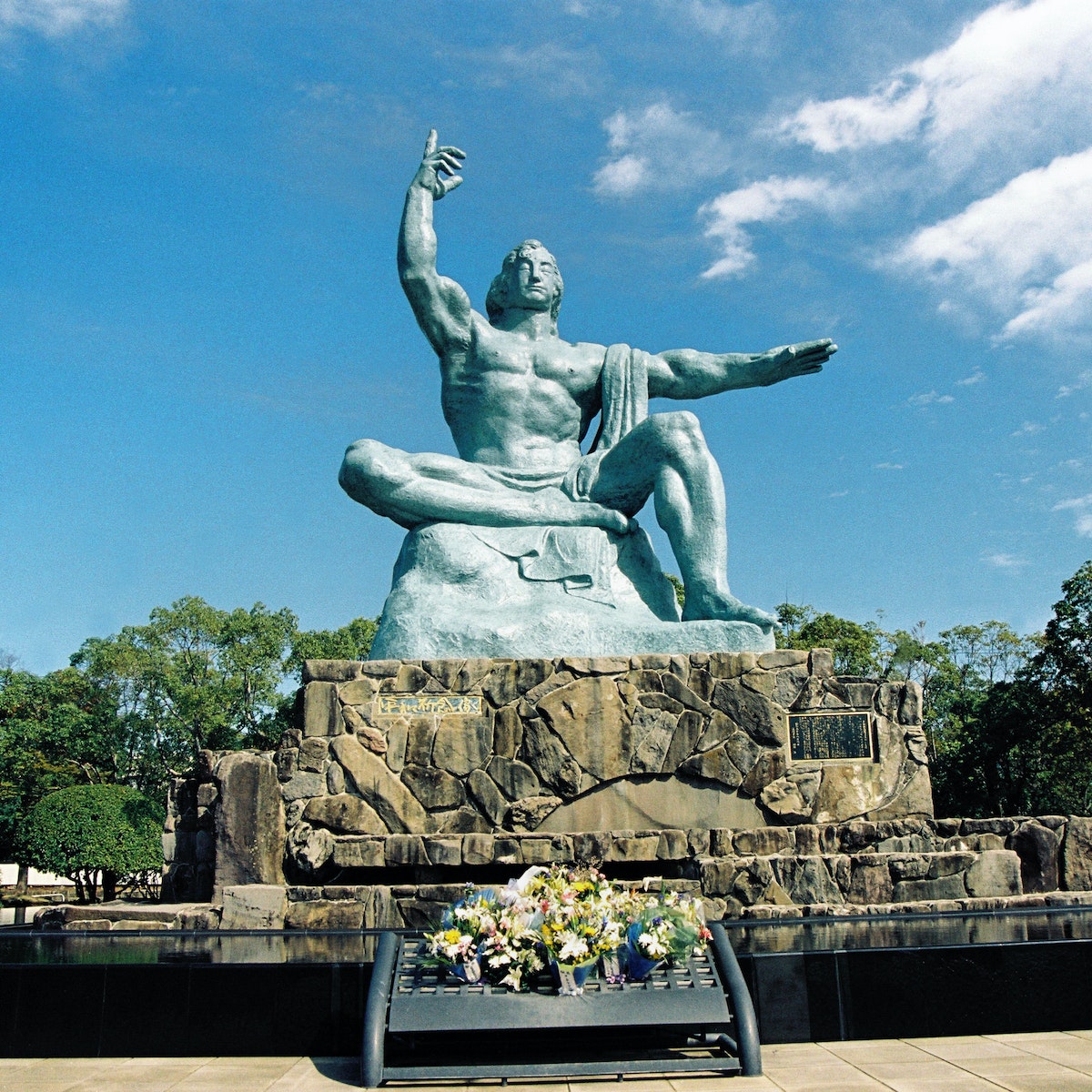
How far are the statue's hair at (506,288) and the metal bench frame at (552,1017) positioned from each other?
637 centimetres

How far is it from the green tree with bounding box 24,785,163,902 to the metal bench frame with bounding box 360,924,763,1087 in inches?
615

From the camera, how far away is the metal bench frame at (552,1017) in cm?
352

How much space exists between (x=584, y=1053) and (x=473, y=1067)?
398mm

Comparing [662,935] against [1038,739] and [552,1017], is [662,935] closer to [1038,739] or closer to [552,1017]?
[552,1017]

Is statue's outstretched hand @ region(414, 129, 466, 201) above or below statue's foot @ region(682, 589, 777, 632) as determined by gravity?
above

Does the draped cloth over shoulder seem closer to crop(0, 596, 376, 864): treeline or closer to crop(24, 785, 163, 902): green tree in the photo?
crop(24, 785, 163, 902): green tree

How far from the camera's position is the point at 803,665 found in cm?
715

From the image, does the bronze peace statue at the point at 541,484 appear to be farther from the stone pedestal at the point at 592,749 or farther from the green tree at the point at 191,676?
the green tree at the point at 191,676

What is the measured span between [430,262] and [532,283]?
0.84 m

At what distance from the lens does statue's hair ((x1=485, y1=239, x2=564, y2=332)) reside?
357 inches

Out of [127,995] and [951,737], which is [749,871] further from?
[951,737]

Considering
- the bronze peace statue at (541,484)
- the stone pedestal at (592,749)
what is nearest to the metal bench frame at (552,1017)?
the stone pedestal at (592,749)

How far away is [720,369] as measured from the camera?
9031 mm

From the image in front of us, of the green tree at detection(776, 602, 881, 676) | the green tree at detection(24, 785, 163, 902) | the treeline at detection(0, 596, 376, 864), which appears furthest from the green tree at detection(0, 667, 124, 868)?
the green tree at detection(776, 602, 881, 676)
